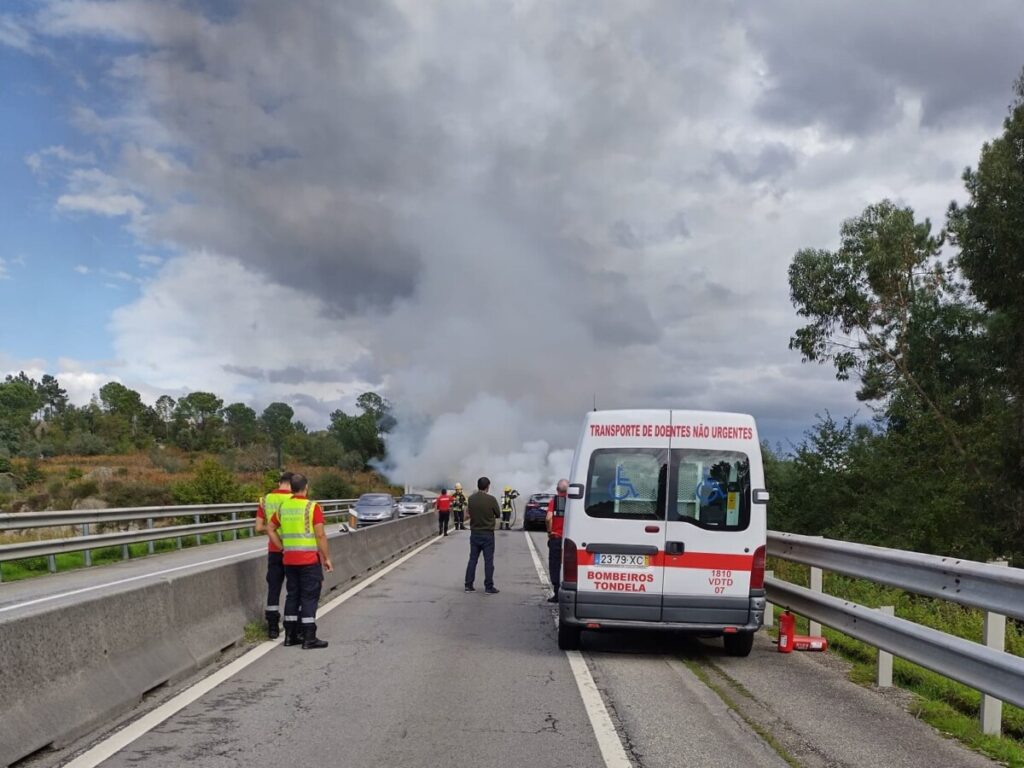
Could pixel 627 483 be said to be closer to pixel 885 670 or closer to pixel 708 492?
pixel 708 492

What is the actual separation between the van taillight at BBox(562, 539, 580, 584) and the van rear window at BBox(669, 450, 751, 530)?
1006 millimetres

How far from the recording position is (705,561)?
9422 millimetres

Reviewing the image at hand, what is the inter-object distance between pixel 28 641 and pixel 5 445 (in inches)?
3665

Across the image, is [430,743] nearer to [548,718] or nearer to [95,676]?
[548,718]

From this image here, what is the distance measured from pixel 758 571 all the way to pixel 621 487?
1.52 metres

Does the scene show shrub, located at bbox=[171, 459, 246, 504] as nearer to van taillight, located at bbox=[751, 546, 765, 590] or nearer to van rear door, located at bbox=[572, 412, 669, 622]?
van rear door, located at bbox=[572, 412, 669, 622]

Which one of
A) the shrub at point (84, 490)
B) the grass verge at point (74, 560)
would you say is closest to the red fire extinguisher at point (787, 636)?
the grass verge at point (74, 560)

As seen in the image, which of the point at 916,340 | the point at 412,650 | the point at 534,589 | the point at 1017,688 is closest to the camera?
the point at 1017,688

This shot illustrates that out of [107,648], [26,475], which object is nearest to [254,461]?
[26,475]

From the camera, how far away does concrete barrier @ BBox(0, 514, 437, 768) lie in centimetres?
548

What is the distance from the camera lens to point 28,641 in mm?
5668

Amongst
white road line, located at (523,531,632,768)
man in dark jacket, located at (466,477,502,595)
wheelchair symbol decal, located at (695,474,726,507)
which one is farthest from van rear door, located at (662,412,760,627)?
man in dark jacket, located at (466,477,502,595)

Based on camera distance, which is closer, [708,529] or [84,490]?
[708,529]

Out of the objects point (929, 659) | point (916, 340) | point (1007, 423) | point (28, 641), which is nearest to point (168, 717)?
point (28, 641)
